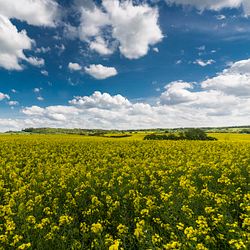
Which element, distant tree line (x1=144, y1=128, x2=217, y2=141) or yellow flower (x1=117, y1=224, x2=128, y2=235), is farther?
distant tree line (x1=144, y1=128, x2=217, y2=141)

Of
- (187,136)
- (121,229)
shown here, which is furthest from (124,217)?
(187,136)

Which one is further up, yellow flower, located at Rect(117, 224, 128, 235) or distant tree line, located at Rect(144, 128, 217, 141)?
distant tree line, located at Rect(144, 128, 217, 141)

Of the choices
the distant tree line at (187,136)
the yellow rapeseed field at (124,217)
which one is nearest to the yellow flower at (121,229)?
the yellow rapeseed field at (124,217)

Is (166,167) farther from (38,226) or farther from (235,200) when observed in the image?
(38,226)

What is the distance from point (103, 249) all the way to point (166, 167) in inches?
415

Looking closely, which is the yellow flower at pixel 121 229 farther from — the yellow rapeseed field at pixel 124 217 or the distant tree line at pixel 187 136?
the distant tree line at pixel 187 136

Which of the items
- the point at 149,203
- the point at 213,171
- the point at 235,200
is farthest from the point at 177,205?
the point at 213,171

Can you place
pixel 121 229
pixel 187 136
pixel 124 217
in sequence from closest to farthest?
pixel 121 229 < pixel 124 217 < pixel 187 136

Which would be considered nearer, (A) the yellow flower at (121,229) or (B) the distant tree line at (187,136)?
(A) the yellow flower at (121,229)

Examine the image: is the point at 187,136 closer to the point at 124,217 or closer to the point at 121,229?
the point at 124,217

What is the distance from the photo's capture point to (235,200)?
28.9ft

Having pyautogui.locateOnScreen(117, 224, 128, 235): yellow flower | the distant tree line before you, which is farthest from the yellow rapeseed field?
the distant tree line

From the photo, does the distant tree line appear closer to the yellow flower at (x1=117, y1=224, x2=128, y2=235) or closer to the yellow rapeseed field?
the yellow rapeseed field

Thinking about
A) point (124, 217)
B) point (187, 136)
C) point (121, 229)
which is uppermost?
point (187, 136)
